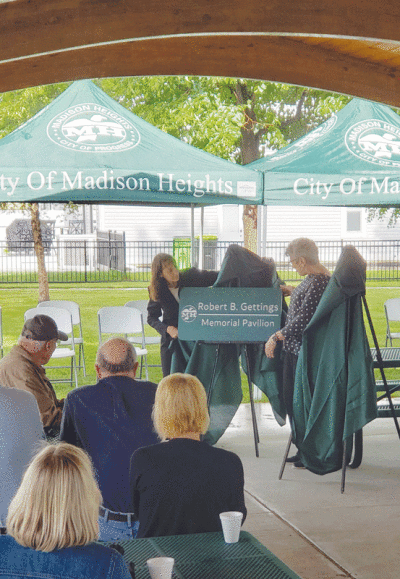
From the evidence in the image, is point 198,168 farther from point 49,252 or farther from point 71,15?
point 49,252

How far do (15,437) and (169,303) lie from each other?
375 cm

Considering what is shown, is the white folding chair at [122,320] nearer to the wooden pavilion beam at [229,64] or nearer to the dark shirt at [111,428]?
the wooden pavilion beam at [229,64]

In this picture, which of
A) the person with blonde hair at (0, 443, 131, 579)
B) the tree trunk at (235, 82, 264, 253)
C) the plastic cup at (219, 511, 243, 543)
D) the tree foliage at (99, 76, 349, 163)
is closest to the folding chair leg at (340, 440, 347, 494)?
the plastic cup at (219, 511, 243, 543)

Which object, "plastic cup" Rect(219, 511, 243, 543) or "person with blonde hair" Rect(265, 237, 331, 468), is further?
"person with blonde hair" Rect(265, 237, 331, 468)

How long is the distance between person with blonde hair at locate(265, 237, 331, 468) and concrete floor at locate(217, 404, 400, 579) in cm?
48

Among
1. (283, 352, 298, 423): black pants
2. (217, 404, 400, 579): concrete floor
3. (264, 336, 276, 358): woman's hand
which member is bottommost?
(217, 404, 400, 579): concrete floor

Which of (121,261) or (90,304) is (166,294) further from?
(121,261)

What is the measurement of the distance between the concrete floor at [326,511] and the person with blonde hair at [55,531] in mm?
2404

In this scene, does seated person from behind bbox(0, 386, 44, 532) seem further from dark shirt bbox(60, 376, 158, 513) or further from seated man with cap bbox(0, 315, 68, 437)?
seated man with cap bbox(0, 315, 68, 437)

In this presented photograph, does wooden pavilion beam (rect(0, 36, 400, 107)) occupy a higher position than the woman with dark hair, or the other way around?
wooden pavilion beam (rect(0, 36, 400, 107))

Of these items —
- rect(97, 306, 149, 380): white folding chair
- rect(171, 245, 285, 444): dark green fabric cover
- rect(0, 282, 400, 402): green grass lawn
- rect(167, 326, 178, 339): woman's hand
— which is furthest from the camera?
rect(0, 282, 400, 402): green grass lawn

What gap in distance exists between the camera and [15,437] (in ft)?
10.1

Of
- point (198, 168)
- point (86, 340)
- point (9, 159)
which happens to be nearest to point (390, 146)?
point (198, 168)

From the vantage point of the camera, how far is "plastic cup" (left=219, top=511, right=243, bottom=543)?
234cm
